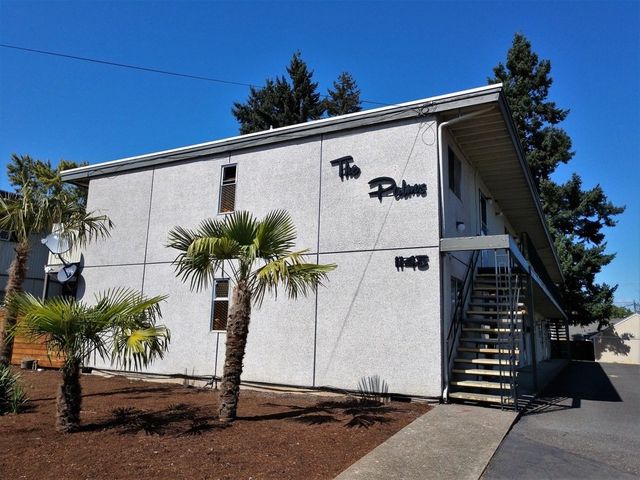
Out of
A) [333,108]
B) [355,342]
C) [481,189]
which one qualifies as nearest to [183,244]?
[355,342]

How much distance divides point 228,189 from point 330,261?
3.65m

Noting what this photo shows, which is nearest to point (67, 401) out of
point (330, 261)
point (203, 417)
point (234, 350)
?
point (203, 417)

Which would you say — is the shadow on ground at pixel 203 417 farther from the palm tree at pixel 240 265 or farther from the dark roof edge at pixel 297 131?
the dark roof edge at pixel 297 131

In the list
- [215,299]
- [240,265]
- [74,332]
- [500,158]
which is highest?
[500,158]

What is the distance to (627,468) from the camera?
17.3 feet

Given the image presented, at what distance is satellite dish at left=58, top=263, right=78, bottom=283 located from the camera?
42.0 ft

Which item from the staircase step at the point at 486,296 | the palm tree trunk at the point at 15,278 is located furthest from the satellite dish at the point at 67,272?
the staircase step at the point at 486,296

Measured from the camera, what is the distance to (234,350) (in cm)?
662

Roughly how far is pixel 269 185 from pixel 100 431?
656cm

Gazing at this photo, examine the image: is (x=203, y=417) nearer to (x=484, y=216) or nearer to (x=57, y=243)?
(x=57, y=243)

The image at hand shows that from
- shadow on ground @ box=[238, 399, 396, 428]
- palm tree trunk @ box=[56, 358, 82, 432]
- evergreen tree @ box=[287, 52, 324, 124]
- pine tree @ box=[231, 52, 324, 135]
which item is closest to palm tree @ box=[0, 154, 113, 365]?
palm tree trunk @ box=[56, 358, 82, 432]

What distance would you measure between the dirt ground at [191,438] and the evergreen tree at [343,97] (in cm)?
3010

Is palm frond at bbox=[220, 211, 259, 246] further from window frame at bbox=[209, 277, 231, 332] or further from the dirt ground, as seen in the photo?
window frame at bbox=[209, 277, 231, 332]

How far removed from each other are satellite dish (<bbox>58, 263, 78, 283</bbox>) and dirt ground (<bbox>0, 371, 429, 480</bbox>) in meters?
4.45
